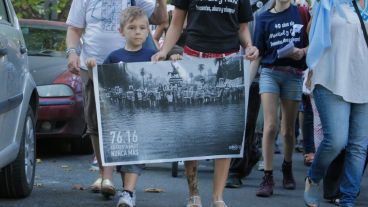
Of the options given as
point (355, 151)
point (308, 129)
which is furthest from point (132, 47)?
point (308, 129)

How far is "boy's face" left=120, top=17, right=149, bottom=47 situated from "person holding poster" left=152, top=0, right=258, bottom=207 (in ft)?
0.59

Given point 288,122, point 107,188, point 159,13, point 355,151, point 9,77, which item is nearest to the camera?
point 9,77

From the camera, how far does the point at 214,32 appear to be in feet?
20.0

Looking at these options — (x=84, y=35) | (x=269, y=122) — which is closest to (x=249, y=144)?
(x=269, y=122)

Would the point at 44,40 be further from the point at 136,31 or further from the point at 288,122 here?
the point at 136,31

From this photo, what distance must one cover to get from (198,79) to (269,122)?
60.8 inches

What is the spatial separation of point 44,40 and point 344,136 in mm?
5798

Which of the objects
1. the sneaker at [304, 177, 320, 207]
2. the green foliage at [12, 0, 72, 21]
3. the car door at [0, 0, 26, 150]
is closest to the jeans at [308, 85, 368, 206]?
the sneaker at [304, 177, 320, 207]

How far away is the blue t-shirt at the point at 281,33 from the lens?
7.37m

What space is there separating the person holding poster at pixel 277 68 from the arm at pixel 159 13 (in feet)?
3.27

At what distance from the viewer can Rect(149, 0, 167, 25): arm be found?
6848 millimetres

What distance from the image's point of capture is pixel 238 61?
238 inches

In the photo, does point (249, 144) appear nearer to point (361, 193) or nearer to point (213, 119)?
point (361, 193)

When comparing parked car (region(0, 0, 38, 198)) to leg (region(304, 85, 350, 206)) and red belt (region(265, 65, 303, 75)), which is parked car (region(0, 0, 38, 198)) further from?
leg (region(304, 85, 350, 206))
